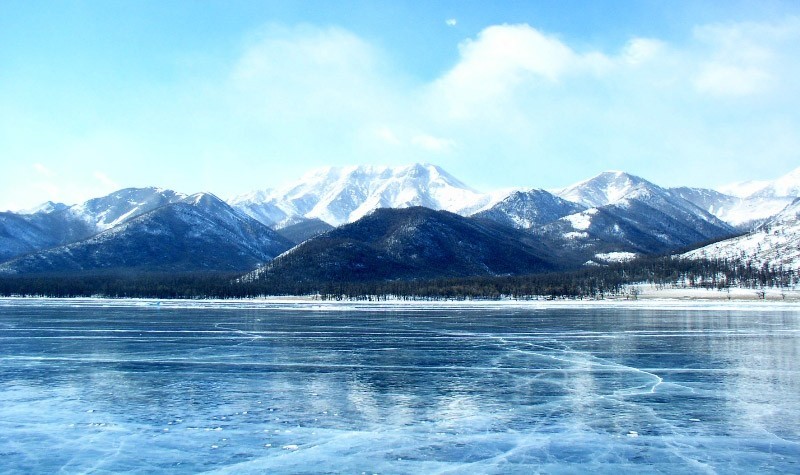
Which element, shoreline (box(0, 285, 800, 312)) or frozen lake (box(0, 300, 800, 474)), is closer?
frozen lake (box(0, 300, 800, 474))

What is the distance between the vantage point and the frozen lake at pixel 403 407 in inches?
786

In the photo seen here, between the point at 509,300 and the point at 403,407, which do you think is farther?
the point at 509,300

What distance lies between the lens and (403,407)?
27.3 m

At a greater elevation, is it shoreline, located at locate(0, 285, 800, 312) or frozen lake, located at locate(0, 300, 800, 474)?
shoreline, located at locate(0, 285, 800, 312)

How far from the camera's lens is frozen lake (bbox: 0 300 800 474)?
20.0 metres

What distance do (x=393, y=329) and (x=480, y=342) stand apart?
16216 millimetres

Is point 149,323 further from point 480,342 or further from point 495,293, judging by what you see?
point 495,293

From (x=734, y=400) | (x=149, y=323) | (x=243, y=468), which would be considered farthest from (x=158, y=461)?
(x=149, y=323)

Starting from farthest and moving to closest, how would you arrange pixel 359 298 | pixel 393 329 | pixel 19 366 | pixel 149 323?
1. pixel 359 298
2. pixel 149 323
3. pixel 393 329
4. pixel 19 366

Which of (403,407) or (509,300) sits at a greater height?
(509,300)

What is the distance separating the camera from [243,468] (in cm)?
1903

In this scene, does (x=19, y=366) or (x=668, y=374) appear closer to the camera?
Result: (x=668, y=374)

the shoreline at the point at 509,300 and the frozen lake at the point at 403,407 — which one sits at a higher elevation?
the shoreline at the point at 509,300

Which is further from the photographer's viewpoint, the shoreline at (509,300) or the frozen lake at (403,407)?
the shoreline at (509,300)
